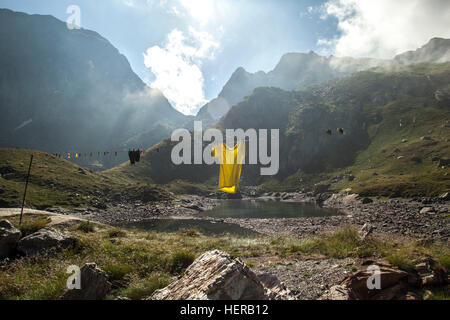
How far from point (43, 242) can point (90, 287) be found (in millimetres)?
6158

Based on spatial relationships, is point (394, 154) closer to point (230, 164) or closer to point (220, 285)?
point (230, 164)

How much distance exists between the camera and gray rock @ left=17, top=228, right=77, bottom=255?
400 inches

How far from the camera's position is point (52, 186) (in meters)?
84.3

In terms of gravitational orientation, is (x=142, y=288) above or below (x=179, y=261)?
above

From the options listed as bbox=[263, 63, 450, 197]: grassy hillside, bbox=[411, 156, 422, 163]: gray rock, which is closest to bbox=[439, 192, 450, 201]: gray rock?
bbox=[263, 63, 450, 197]: grassy hillside


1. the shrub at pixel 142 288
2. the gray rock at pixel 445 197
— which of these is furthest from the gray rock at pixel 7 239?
the gray rock at pixel 445 197

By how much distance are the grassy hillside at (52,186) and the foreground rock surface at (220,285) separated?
78848 millimetres

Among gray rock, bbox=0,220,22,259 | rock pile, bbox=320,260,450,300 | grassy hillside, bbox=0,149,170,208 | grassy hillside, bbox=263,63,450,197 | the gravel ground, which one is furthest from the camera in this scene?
grassy hillside, bbox=263,63,450,197

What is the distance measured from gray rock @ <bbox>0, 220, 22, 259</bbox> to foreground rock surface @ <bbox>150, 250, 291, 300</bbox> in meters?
8.70

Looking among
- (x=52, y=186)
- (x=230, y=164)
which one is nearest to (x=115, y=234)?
(x=230, y=164)

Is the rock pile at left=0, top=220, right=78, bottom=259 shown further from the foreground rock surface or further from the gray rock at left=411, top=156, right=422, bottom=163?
the gray rock at left=411, top=156, right=422, bottom=163

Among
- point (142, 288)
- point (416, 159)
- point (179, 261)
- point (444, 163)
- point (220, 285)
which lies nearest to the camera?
point (220, 285)

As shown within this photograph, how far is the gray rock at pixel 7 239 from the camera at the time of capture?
9.86 m

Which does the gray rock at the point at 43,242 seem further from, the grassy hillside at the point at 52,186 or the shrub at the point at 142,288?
the grassy hillside at the point at 52,186
